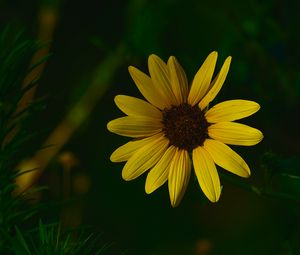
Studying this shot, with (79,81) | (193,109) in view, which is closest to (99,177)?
(79,81)

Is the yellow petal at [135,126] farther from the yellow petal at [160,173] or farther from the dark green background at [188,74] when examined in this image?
the dark green background at [188,74]

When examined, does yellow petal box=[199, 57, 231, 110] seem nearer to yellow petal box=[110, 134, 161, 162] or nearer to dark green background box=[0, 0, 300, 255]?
yellow petal box=[110, 134, 161, 162]

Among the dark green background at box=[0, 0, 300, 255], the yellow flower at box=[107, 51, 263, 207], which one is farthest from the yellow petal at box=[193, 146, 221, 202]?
the dark green background at box=[0, 0, 300, 255]

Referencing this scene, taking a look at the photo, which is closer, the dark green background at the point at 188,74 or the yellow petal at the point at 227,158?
the yellow petal at the point at 227,158

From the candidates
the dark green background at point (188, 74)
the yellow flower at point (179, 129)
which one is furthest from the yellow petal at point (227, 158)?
the dark green background at point (188, 74)

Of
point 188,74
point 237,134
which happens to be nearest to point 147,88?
point 237,134

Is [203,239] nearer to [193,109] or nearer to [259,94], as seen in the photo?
[259,94]
